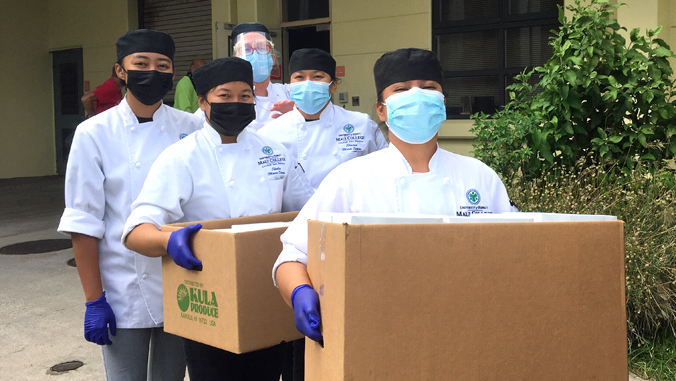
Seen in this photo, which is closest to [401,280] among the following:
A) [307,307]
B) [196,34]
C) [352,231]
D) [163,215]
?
[352,231]

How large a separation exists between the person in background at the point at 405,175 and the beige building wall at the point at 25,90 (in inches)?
547

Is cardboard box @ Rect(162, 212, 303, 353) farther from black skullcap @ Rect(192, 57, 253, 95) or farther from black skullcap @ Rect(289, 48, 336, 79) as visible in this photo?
black skullcap @ Rect(289, 48, 336, 79)

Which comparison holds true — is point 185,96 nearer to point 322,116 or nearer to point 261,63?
point 261,63

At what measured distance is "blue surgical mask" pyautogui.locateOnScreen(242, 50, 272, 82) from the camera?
12.3 ft

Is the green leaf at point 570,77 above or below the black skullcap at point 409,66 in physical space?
above

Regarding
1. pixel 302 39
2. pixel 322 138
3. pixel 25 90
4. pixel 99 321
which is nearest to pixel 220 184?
pixel 99 321

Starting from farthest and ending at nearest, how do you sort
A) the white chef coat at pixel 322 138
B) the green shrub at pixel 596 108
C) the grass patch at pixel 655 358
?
the green shrub at pixel 596 108, the grass patch at pixel 655 358, the white chef coat at pixel 322 138

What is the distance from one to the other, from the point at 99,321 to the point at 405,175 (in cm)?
132

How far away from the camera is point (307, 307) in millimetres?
1469

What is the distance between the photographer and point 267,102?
3.83 meters

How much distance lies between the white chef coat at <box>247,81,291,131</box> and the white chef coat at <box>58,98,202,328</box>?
3.64 ft

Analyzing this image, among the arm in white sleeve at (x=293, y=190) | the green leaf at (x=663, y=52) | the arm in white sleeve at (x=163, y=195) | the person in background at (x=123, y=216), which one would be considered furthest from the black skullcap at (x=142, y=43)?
the green leaf at (x=663, y=52)

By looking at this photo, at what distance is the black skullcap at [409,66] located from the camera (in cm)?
188

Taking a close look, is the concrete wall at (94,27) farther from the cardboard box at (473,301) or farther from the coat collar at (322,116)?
the cardboard box at (473,301)
